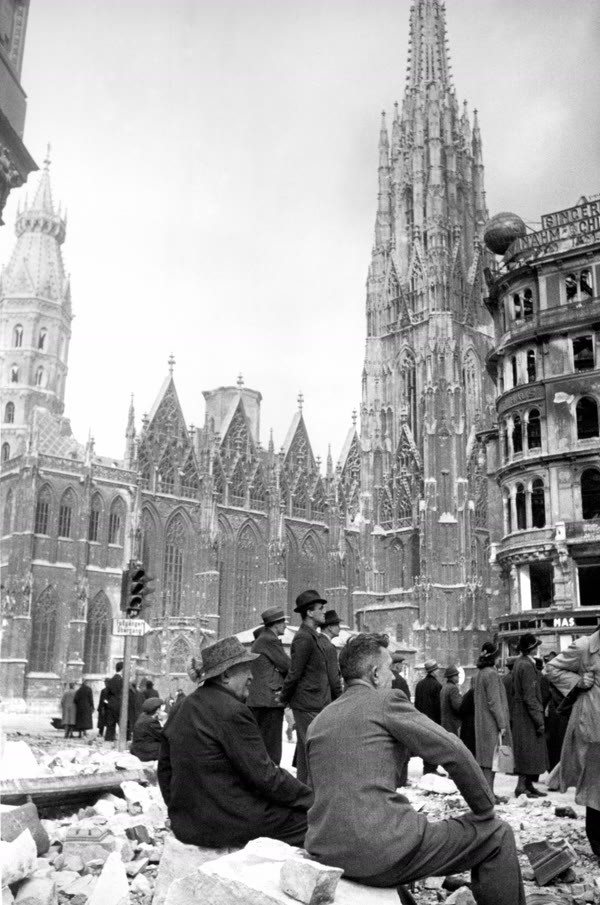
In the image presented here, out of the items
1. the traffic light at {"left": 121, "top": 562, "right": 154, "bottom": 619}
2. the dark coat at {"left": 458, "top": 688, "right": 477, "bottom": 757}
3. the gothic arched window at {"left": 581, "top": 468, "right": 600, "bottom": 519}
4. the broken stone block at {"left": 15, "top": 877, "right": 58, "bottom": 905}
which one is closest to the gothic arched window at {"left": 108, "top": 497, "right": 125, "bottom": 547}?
the gothic arched window at {"left": 581, "top": 468, "right": 600, "bottom": 519}

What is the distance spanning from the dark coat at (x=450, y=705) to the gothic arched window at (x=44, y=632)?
32178 millimetres

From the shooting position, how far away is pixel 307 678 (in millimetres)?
8062

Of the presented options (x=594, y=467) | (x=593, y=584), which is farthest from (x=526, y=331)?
(x=593, y=584)

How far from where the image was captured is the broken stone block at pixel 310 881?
337 centimetres

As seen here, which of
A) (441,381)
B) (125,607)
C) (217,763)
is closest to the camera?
(217,763)

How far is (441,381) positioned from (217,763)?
45.9 meters

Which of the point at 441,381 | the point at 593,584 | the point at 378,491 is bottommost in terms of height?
the point at 593,584

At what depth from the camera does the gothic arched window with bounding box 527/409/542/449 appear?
86.1 feet

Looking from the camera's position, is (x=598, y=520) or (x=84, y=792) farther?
(x=598, y=520)

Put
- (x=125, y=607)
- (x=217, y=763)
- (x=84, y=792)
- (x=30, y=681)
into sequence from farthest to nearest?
(x=30, y=681) → (x=125, y=607) → (x=84, y=792) → (x=217, y=763)

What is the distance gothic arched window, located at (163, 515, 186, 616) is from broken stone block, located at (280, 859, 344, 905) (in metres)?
43.3

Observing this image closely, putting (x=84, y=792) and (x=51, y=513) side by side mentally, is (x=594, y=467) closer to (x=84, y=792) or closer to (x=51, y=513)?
(x=84, y=792)

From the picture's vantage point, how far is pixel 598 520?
79.7 feet

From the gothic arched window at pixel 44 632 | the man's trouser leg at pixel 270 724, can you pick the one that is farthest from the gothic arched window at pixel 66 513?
the man's trouser leg at pixel 270 724
